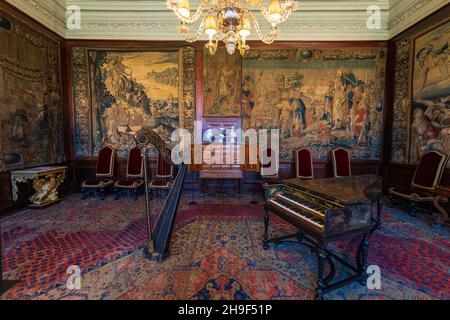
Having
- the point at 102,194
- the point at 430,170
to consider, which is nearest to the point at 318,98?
the point at 430,170

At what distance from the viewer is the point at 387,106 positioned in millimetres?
6391

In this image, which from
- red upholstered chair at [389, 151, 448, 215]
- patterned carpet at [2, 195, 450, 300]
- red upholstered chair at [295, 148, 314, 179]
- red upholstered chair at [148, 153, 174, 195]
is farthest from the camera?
red upholstered chair at [295, 148, 314, 179]

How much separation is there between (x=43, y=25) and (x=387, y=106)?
10.3 metres

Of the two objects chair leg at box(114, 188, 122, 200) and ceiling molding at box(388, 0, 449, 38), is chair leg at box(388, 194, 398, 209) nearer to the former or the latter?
ceiling molding at box(388, 0, 449, 38)

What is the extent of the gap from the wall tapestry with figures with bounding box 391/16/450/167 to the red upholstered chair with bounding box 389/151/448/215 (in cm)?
43

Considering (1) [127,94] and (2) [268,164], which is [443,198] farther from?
(1) [127,94]

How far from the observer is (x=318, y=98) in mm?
6523

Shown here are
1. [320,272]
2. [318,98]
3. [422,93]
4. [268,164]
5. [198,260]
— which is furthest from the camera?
[318,98]

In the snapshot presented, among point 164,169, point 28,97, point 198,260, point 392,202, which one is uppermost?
point 28,97

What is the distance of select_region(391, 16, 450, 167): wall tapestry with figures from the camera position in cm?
482

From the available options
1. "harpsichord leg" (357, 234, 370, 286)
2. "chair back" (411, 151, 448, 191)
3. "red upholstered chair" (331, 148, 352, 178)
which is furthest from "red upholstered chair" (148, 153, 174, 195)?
"chair back" (411, 151, 448, 191)

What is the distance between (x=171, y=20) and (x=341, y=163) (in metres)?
6.89
